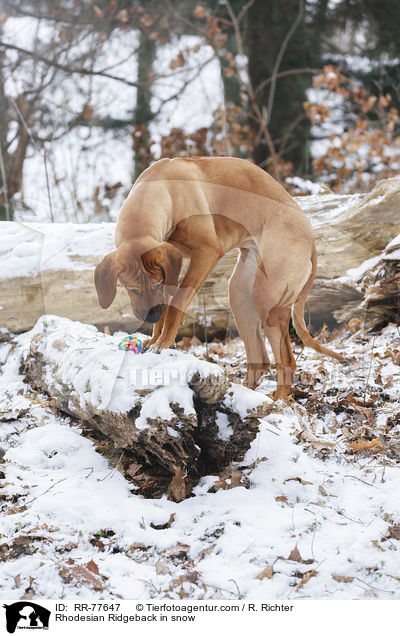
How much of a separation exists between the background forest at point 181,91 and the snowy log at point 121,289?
1.21 m

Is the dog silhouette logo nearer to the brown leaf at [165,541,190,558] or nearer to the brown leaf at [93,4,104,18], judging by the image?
the brown leaf at [165,541,190,558]

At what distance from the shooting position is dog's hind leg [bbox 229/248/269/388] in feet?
9.96

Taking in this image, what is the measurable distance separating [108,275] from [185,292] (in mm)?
401

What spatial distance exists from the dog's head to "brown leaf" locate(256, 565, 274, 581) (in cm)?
116

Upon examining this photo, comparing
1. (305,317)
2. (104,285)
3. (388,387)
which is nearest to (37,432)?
(104,285)

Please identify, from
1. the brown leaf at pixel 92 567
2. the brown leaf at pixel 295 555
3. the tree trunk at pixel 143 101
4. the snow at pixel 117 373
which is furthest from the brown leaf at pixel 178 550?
the tree trunk at pixel 143 101

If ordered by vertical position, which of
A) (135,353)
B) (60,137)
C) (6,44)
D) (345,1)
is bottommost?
(135,353)

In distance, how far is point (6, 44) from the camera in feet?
24.3

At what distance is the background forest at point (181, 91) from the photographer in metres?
6.71

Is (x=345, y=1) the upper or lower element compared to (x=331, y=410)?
upper

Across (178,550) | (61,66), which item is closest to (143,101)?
(61,66)

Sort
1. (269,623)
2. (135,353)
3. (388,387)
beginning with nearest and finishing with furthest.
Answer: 1. (269,623)
2. (135,353)
3. (388,387)

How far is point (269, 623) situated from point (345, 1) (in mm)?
10850

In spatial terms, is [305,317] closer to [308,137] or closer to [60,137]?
[60,137]
